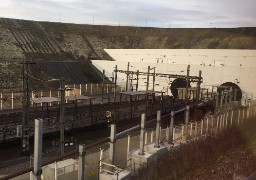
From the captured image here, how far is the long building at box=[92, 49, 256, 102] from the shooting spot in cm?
2919

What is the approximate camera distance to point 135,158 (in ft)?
32.0

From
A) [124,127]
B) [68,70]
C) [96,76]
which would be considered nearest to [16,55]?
[68,70]

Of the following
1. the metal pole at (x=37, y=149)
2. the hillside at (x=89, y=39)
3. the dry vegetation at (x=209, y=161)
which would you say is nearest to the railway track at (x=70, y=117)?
the dry vegetation at (x=209, y=161)

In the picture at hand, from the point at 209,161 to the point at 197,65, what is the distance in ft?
74.8

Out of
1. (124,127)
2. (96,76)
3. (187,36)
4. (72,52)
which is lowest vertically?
(124,127)

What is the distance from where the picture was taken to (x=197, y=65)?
32.2 metres

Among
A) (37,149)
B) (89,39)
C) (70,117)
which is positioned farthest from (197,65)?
(37,149)

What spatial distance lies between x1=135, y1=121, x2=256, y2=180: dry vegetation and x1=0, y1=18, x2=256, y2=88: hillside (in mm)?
25910

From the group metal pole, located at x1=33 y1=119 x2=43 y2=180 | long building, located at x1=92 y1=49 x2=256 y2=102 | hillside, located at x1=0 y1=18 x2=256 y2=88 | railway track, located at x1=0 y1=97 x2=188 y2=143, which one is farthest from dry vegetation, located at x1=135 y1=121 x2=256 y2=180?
hillside, located at x1=0 y1=18 x2=256 y2=88

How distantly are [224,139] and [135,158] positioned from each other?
4.57m

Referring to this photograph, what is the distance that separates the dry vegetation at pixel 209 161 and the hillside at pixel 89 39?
25.9m

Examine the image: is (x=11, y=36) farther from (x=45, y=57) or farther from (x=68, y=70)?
(x=68, y=70)

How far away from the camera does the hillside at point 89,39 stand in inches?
1506

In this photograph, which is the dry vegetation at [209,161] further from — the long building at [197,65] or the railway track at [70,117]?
the long building at [197,65]
